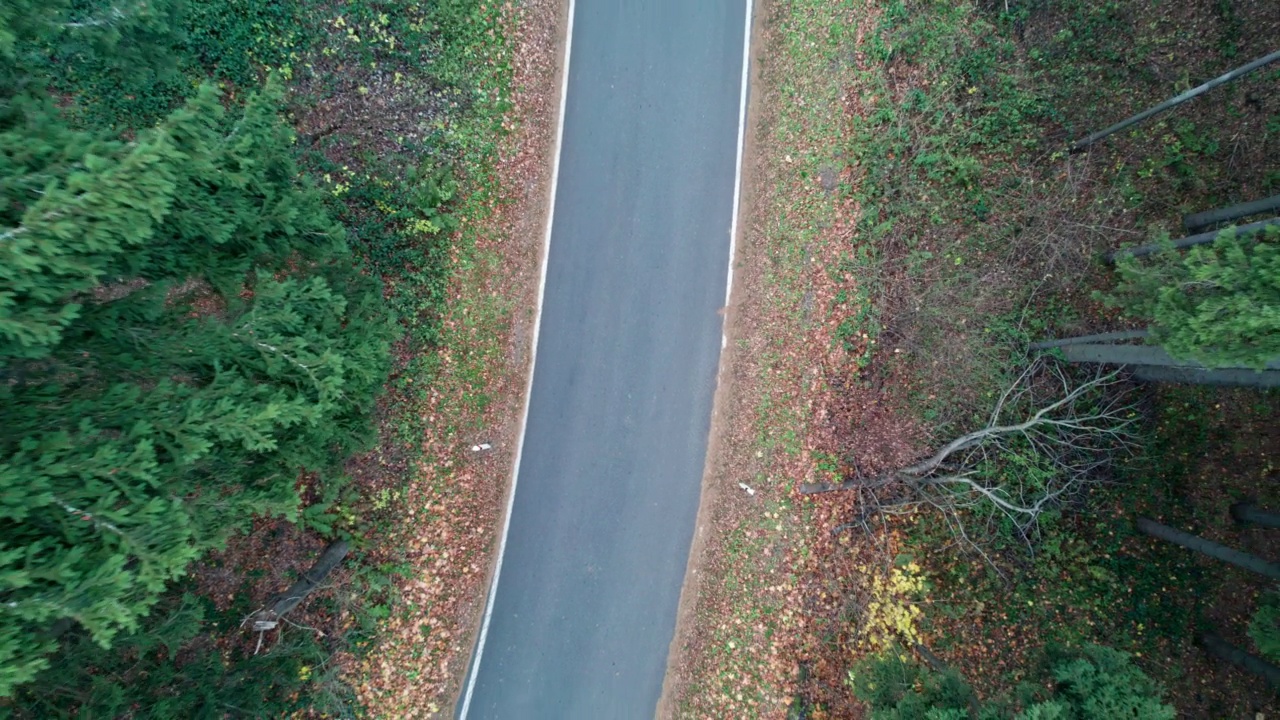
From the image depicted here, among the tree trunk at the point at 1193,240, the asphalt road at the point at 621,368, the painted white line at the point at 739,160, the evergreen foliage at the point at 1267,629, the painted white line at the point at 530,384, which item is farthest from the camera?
the painted white line at the point at 739,160

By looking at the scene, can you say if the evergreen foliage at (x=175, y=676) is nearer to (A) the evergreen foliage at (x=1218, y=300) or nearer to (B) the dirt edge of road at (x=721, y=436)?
(B) the dirt edge of road at (x=721, y=436)

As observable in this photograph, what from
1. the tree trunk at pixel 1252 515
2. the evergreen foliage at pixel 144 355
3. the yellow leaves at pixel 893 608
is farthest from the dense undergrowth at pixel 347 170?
the tree trunk at pixel 1252 515

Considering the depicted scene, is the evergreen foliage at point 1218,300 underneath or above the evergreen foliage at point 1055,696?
above

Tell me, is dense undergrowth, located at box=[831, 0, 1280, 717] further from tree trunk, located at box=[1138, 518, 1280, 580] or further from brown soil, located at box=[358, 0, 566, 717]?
brown soil, located at box=[358, 0, 566, 717]

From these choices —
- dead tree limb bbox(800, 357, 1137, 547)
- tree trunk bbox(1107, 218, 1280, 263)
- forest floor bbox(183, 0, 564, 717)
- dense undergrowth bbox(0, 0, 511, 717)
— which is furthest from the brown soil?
tree trunk bbox(1107, 218, 1280, 263)

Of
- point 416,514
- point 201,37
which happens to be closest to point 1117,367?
Answer: point 416,514

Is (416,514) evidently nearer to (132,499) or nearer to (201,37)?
(132,499)
